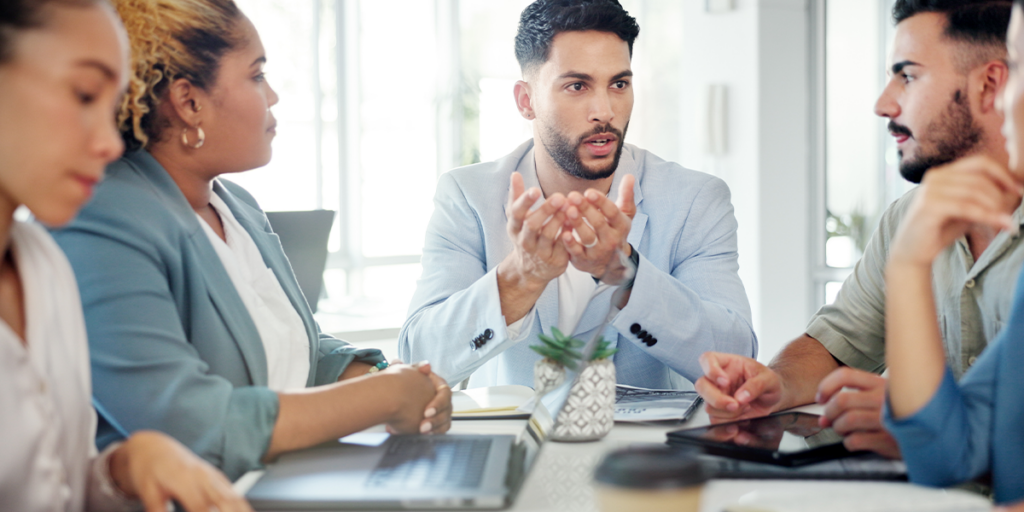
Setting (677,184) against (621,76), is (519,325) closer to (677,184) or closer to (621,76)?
(677,184)

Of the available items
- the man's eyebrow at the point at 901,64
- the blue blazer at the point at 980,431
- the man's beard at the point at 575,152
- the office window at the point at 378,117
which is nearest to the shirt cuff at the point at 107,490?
the blue blazer at the point at 980,431

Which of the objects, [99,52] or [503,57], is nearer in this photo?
[99,52]

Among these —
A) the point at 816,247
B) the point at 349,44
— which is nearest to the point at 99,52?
the point at 349,44

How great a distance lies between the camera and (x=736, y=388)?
147 cm

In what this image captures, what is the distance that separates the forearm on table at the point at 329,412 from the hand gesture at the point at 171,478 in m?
0.23

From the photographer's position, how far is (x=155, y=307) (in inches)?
45.4

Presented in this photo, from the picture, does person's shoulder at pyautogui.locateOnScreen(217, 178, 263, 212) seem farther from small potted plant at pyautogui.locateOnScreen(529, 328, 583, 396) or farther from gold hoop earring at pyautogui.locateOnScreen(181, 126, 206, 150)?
small potted plant at pyautogui.locateOnScreen(529, 328, 583, 396)

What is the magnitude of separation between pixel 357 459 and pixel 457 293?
2.73 ft

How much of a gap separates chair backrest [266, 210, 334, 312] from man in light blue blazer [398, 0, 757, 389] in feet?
1.24

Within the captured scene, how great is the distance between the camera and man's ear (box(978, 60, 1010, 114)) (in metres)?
1.59

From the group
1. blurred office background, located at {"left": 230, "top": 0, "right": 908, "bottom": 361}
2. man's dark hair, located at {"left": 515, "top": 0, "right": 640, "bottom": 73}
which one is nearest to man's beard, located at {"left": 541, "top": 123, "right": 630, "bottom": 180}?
man's dark hair, located at {"left": 515, "top": 0, "right": 640, "bottom": 73}

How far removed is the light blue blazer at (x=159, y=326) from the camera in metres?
1.11

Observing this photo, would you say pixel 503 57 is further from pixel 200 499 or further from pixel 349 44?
pixel 200 499

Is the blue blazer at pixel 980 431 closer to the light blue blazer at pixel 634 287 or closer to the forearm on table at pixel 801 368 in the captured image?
the forearm on table at pixel 801 368
